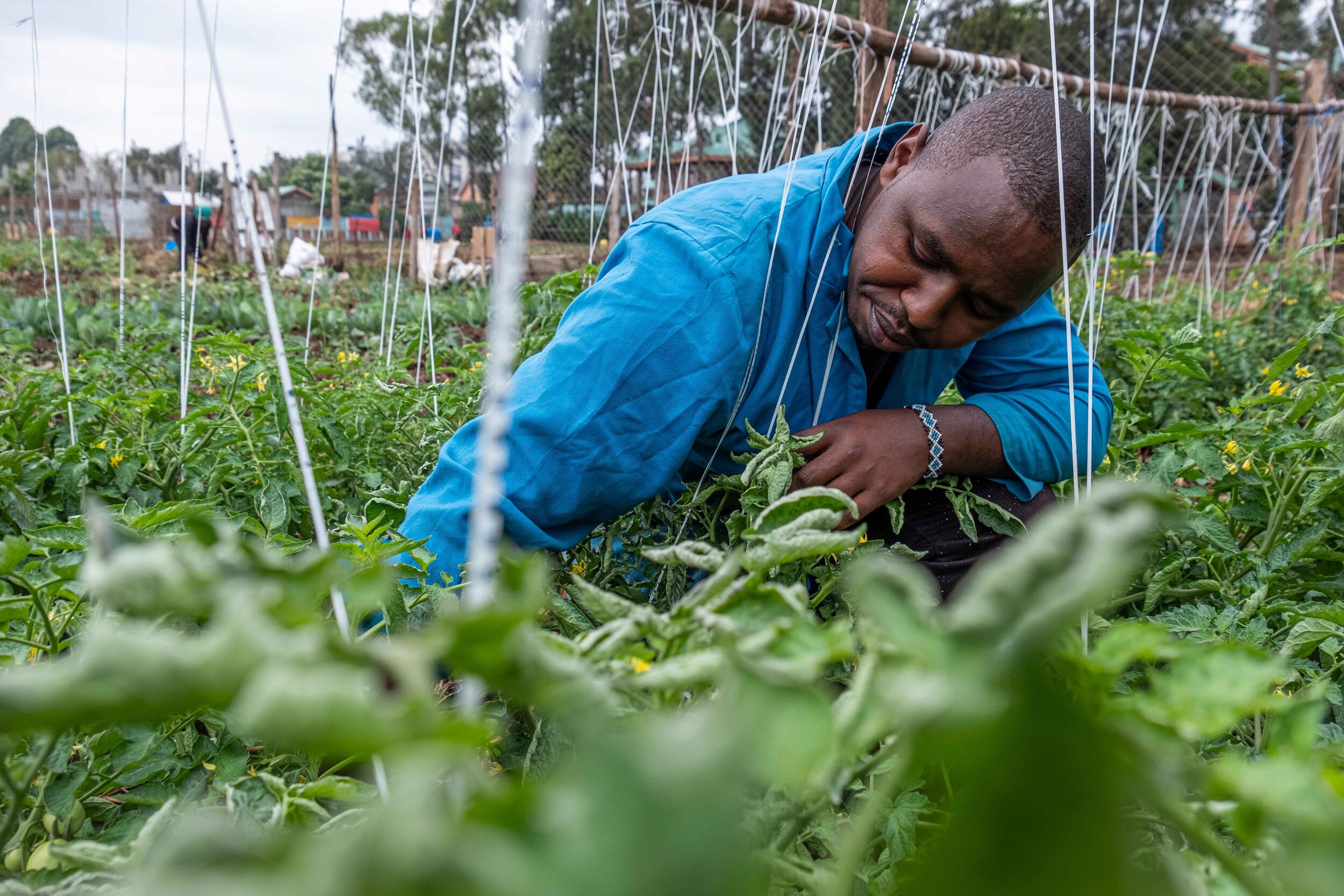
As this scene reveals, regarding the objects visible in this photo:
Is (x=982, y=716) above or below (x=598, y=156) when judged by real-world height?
below

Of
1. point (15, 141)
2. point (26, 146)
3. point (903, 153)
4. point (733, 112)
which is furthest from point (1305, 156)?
point (26, 146)

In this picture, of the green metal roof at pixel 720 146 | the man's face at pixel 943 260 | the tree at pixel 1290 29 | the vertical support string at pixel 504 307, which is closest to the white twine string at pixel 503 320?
the vertical support string at pixel 504 307

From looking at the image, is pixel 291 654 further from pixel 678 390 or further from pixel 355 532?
pixel 678 390

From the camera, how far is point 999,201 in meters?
1.18

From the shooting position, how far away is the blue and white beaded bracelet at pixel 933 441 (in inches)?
55.5

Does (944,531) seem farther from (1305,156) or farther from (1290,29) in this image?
(1290,29)

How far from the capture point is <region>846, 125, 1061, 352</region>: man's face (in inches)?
46.9

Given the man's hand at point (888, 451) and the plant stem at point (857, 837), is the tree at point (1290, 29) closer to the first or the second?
the man's hand at point (888, 451)

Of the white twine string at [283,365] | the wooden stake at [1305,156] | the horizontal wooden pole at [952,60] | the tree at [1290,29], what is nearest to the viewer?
the white twine string at [283,365]

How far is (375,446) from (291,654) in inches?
57.5

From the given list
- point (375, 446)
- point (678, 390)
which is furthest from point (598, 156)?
point (678, 390)

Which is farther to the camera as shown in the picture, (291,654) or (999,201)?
(999,201)

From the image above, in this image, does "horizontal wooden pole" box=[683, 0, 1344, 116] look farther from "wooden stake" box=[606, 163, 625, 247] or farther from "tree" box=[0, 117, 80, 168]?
"tree" box=[0, 117, 80, 168]

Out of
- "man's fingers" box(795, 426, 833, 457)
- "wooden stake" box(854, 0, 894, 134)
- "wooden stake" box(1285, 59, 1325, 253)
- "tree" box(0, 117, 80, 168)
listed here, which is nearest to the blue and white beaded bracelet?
"man's fingers" box(795, 426, 833, 457)
